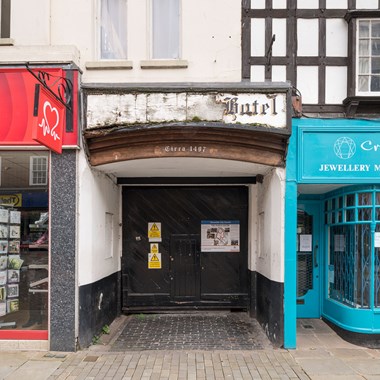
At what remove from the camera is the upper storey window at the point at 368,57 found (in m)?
6.81

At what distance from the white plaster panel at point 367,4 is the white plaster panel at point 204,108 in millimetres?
2837

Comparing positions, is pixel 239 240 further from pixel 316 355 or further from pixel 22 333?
pixel 22 333

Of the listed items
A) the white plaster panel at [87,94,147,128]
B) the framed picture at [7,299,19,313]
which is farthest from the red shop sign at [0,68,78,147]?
the framed picture at [7,299,19,313]

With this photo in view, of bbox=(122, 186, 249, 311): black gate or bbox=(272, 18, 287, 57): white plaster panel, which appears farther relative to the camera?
bbox=(122, 186, 249, 311): black gate

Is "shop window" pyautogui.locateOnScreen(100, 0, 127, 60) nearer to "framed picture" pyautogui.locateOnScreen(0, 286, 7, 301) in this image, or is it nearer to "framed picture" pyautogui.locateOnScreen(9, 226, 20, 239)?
"framed picture" pyautogui.locateOnScreen(9, 226, 20, 239)

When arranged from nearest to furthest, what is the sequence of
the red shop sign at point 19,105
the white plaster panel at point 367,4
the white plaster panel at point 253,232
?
1. the red shop sign at point 19,105
2. the white plaster panel at point 367,4
3. the white plaster panel at point 253,232

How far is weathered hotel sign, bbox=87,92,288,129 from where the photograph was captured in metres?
6.55

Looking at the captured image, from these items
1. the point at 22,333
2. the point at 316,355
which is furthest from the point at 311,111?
the point at 22,333

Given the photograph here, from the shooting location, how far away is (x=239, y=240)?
29.0 ft

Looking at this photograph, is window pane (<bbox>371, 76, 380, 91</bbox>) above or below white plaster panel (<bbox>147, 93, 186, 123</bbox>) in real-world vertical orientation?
above

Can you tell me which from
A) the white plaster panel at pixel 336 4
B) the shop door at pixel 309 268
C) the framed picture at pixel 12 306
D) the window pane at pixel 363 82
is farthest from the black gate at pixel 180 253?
the white plaster panel at pixel 336 4

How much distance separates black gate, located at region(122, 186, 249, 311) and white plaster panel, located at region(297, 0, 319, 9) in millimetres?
3633

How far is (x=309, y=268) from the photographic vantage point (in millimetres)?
8422

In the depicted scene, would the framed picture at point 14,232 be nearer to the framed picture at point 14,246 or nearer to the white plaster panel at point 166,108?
the framed picture at point 14,246
